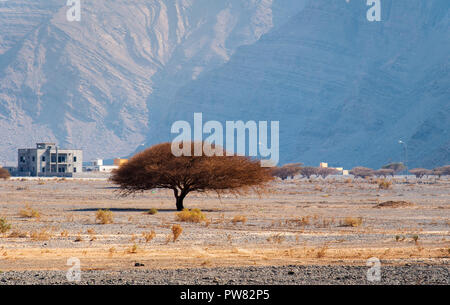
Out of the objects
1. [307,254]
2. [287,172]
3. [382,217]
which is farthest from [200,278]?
[287,172]

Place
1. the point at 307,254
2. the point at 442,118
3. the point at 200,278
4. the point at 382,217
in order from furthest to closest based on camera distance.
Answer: the point at 442,118 < the point at 382,217 < the point at 307,254 < the point at 200,278

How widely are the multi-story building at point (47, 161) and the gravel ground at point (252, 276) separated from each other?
421ft

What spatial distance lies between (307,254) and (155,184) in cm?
2269

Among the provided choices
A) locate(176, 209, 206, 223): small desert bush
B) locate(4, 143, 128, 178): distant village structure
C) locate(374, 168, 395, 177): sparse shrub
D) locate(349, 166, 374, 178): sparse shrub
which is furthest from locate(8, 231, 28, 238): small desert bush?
locate(374, 168, 395, 177): sparse shrub

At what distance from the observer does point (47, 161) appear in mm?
148000

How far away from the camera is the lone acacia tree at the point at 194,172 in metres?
43.0

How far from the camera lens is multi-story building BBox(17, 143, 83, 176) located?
14612cm

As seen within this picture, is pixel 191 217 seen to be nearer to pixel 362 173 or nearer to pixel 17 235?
pixel 17 235

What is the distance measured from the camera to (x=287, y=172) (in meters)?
154

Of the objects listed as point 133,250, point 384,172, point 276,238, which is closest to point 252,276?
point 133,250

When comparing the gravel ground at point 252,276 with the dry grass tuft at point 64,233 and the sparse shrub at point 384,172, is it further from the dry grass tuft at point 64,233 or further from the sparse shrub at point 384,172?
the sparse shrub at point 384,172
